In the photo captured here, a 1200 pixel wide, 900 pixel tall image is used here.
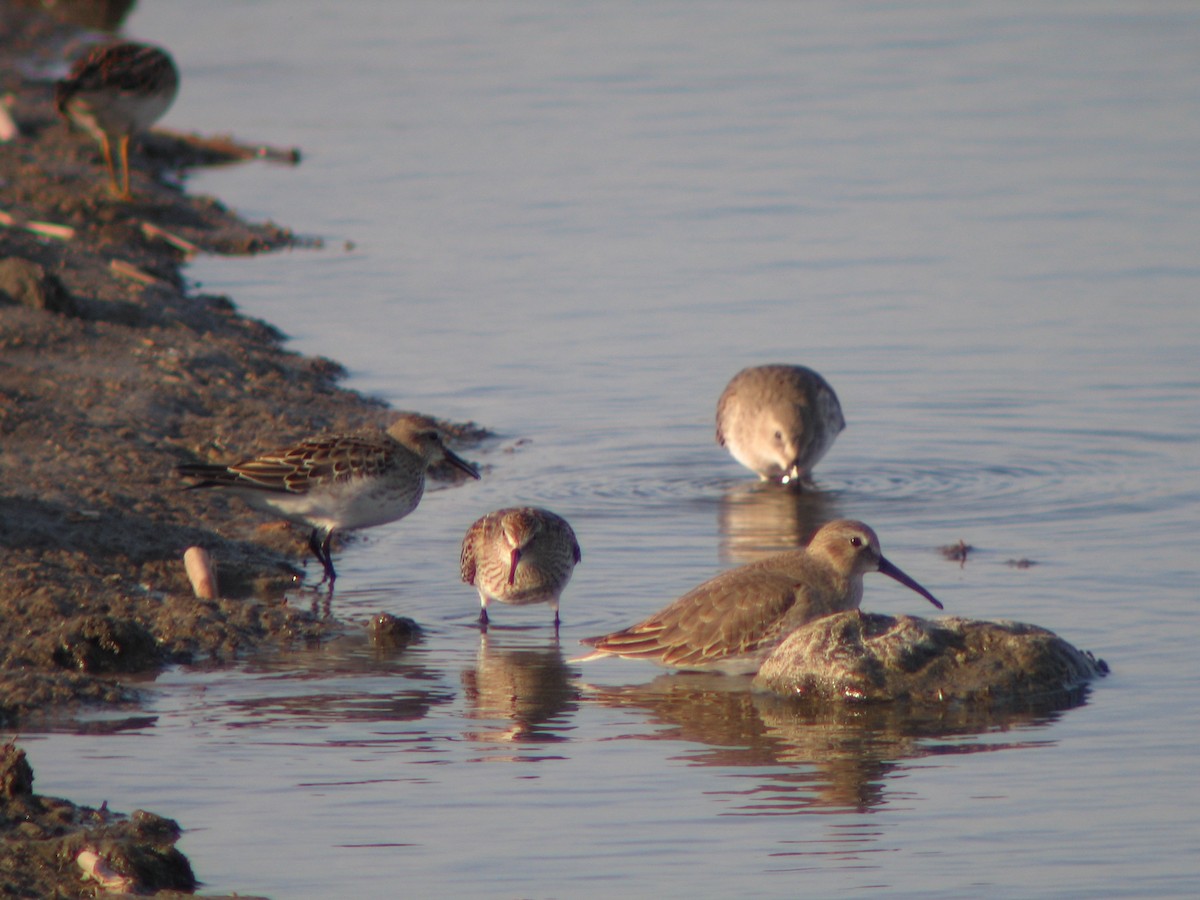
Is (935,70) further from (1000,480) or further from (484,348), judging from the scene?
(1000,480)

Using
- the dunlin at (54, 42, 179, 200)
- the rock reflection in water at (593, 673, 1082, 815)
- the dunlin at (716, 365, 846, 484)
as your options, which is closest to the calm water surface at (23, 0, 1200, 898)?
the rock reflection in water at (593, 673, 1082, 815)

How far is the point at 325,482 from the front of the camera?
10.2 metres

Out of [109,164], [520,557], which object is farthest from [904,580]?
[109,164]

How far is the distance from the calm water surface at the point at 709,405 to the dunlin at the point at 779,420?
0.95 ft

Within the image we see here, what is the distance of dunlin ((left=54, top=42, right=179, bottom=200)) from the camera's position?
18141 mm

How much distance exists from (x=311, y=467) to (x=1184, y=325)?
726cm

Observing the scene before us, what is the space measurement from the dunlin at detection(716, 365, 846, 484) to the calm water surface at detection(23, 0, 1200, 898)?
289mm

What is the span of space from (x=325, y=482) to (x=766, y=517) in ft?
9.36

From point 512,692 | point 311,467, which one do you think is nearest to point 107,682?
point 512,692

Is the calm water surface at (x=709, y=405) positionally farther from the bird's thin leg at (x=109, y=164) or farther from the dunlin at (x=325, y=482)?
the bird's thin leg at (x=109, y=164)

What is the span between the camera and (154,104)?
18.6 meters

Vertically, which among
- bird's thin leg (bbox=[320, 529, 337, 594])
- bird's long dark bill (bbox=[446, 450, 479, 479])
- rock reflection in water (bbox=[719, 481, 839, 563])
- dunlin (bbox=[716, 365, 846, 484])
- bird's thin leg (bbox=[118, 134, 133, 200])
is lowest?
bird's thin leg (bbox=[320, 529, 337, 594])

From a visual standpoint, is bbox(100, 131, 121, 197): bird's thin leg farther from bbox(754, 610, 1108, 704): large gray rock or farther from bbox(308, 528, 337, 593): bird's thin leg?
bbox(754, 610, 1108, 704): large gray rock

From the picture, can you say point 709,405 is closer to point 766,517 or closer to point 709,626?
point 766,517
